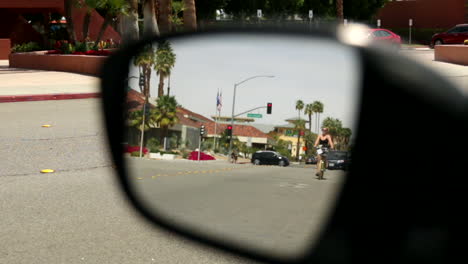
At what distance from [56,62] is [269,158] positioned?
90.5 feet

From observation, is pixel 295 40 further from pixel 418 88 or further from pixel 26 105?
pixel 26 105

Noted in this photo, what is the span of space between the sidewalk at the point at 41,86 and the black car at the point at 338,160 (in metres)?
13.8

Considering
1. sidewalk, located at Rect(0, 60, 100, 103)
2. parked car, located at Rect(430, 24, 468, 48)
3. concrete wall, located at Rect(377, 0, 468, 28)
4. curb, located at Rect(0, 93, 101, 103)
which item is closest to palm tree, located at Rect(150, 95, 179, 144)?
sidewalk, located at Rect(0, 60, 100, 103)

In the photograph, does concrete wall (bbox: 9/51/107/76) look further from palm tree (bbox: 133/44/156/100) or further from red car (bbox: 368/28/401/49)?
palm tree (bbox: 133/44/156/100)

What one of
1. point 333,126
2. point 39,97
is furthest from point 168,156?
point 39,97

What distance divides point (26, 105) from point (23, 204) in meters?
11.2

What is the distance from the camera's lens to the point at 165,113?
1.84 metres

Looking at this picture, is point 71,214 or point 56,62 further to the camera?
point 56,62

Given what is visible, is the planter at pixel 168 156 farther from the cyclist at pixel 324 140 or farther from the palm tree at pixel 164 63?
the cyclist at pixel 324 140

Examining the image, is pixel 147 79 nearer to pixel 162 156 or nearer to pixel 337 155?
pixel 162 156

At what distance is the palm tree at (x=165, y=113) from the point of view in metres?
1.78

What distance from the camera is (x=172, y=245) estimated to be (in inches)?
183

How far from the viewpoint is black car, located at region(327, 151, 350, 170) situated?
54.6 inches

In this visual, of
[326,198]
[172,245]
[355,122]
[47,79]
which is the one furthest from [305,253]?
[47,79]
